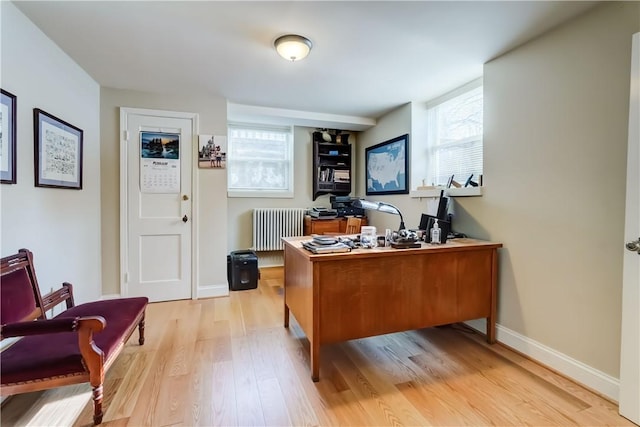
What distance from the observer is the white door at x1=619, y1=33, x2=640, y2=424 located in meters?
1.45

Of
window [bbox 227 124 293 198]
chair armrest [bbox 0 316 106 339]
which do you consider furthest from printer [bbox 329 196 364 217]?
chair armrest [bbox 0 316 106 339]

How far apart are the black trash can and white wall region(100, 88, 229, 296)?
0.65ft

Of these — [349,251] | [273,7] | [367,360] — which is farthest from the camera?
[367,360]

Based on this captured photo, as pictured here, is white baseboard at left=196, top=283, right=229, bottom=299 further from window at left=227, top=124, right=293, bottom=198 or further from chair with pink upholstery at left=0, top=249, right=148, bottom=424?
chair with pink upholstery at left=0, top=249, right=148, bottom=424

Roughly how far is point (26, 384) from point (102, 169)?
7.31ft

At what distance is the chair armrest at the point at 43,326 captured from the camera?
1.34 meters

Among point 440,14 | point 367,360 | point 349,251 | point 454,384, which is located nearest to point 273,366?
point 367,360

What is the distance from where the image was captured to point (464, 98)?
297 cm

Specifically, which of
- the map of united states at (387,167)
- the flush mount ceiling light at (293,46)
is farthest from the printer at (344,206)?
the flush mount ceiling light at (293,46)

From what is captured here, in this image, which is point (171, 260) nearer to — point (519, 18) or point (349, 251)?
point (349, 251)

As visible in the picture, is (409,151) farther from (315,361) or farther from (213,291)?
(213,291)

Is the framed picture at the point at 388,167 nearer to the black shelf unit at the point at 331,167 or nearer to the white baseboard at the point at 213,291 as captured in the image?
the black shelf unit at the point at 331,167

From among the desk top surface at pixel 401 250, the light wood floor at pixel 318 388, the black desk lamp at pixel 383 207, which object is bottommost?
the light wood floor at pixel 318 388

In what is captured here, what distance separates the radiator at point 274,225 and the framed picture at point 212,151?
116 cm
